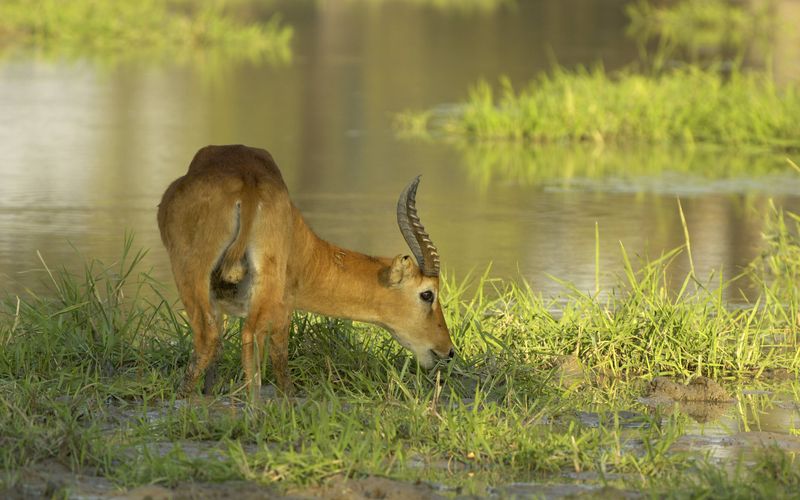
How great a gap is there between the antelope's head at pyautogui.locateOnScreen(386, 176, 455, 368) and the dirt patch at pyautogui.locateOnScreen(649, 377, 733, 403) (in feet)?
3.73

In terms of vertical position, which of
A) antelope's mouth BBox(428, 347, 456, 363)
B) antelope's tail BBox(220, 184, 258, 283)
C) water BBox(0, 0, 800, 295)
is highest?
antelope's tail BBox(220, 184, 258, 283)

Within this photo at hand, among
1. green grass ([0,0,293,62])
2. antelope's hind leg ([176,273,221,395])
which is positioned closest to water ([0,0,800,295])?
green grass ([0,0,293,62])

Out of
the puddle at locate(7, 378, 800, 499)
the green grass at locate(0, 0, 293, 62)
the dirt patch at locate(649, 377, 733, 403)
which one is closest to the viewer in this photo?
the puddle at locate(7, 378, 800, 499)

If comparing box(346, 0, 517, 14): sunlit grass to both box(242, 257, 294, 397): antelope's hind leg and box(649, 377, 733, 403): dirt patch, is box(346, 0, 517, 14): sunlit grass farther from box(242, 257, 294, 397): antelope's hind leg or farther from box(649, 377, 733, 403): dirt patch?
A: box(242, 257, 294, 397): antelope's hind leg

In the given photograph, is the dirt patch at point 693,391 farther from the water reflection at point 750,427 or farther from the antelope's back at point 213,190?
the antelope's back at point 213,190

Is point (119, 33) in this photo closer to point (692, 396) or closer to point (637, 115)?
point (637, 115)

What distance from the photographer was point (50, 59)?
92.7ft

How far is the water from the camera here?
41.6ft

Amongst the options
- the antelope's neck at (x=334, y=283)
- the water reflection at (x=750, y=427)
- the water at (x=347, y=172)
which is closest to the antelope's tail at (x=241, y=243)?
the antelope's neck at (x=334, y=283)

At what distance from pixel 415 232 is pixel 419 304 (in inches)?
14.2

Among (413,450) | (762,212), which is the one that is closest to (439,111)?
(762,212)

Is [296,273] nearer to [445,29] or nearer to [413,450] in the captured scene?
[413,450]

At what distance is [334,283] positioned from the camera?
7.66 m

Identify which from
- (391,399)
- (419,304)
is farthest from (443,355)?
(391,399)
